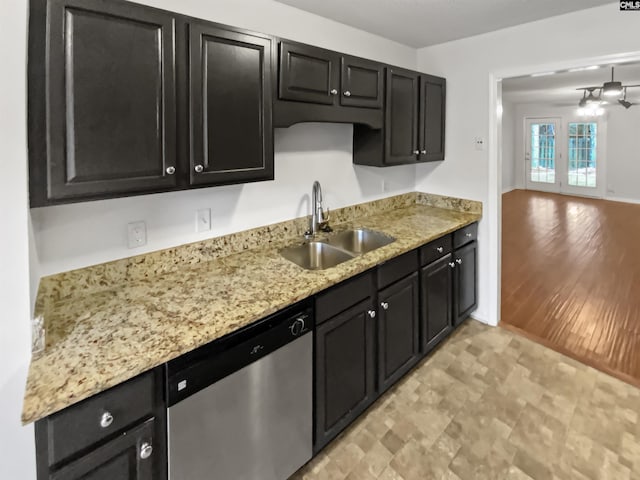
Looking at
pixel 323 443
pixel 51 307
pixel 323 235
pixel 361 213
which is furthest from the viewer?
pixel 361 213

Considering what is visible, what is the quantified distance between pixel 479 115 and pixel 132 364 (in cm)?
300

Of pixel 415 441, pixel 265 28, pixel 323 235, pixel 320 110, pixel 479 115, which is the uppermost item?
pixel 265 28

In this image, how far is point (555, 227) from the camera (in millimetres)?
6695

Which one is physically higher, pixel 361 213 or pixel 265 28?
pixel 265 28

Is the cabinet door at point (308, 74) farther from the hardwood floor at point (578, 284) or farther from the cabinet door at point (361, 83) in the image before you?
the hardwood floor at point (578, 284)

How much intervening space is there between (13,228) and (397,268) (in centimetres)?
180

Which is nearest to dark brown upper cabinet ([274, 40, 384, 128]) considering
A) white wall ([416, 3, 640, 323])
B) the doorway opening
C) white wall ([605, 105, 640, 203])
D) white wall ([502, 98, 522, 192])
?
white wall ([416, 3, 640, 323])

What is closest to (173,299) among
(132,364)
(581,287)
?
(132,364)

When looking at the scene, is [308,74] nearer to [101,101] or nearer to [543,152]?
[101,101]

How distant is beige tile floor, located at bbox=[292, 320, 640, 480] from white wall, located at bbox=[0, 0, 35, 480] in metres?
1.27

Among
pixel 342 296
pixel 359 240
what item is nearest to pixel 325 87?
pixel 359 240

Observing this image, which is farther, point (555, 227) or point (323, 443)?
point (555, 227)

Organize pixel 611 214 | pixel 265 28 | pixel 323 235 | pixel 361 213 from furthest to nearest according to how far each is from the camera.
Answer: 1. pixel 611 214
2. pixel 361 213
3. pixel 323 235
4. pixel 265 28

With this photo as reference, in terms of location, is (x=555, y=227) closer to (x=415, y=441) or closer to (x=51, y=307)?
(x=415, y=441)
